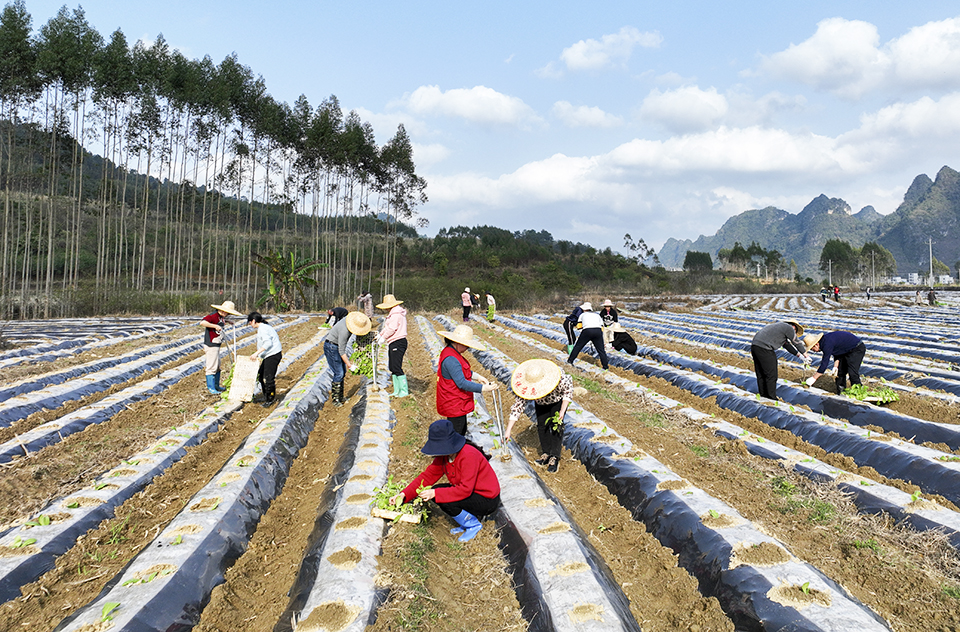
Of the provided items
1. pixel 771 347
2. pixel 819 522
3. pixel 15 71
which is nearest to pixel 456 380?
pixel 819 522

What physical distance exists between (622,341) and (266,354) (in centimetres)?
813

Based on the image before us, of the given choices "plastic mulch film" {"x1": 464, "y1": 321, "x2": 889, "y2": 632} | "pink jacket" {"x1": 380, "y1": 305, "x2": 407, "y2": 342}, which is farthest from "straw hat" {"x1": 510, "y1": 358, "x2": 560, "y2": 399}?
"pink jacket" {"x1": 380, "y1": 305, "x2": 407, "y2": 342}

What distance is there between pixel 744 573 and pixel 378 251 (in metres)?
58.5

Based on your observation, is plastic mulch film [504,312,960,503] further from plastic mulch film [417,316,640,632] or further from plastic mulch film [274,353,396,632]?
plastic mulch film [274,353,396,632]

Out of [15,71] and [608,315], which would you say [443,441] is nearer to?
[608,315]

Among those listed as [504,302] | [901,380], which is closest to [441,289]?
[504,302]

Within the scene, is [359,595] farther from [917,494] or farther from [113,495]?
[917,494]

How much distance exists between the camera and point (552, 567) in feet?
11.0

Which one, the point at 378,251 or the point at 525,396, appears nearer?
the point at 525,396

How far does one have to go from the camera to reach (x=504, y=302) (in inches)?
1245

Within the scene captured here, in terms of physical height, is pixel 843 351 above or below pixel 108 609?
above

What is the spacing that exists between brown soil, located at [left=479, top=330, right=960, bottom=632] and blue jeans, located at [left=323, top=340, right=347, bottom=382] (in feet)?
10.6

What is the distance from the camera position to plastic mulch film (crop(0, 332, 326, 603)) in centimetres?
343

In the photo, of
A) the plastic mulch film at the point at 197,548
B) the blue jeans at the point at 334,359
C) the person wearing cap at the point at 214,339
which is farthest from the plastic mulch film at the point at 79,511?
the blue jeans at the point at 334,359
